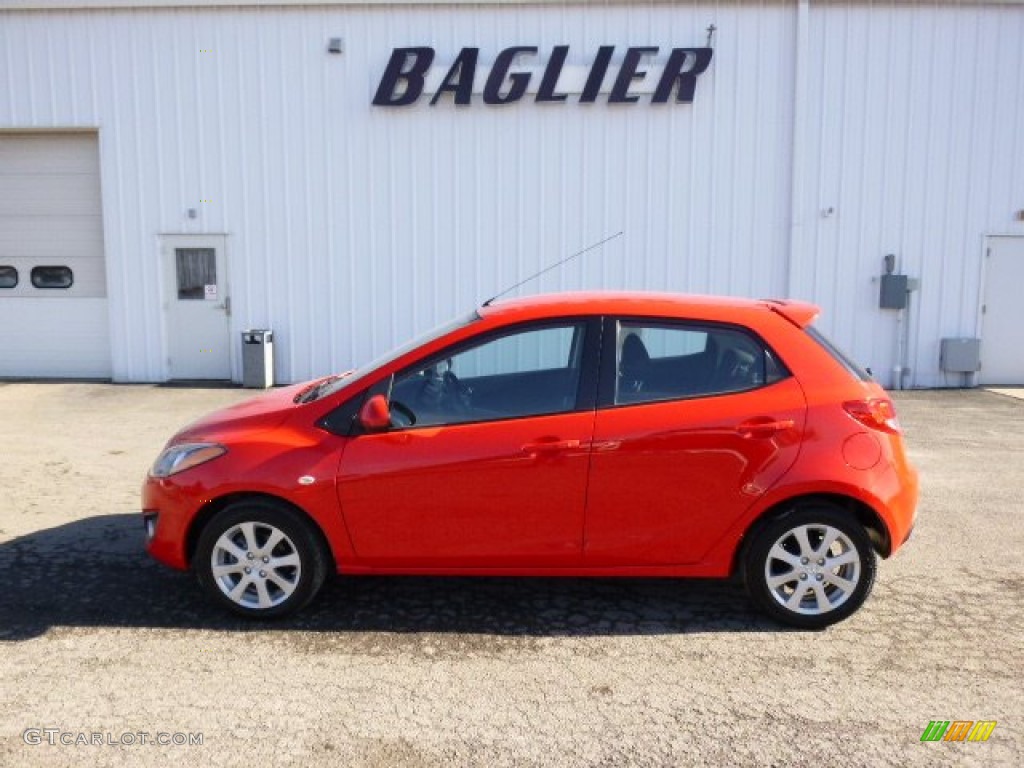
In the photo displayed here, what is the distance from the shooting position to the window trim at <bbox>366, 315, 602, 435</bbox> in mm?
3848

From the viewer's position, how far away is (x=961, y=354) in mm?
11664

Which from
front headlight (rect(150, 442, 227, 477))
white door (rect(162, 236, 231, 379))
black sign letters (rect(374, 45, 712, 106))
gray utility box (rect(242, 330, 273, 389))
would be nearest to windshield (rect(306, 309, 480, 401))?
front headlight (rect(150, 442, 227, 477))

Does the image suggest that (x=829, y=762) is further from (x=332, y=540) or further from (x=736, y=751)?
(x=332, y=540)

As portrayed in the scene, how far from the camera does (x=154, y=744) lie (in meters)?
2.98

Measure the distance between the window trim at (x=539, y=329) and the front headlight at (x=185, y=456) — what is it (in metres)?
0.70

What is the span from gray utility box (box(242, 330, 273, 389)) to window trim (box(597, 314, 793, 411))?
8.51m

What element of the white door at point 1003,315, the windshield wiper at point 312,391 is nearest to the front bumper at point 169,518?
the windshield wiper at point 312,391

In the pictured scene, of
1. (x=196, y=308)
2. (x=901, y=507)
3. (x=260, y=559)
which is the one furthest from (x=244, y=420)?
(x=196, y=308)

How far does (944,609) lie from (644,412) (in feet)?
6.15

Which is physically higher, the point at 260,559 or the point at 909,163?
the point at 909,163

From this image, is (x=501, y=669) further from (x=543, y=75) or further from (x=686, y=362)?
(x=543, y=75)

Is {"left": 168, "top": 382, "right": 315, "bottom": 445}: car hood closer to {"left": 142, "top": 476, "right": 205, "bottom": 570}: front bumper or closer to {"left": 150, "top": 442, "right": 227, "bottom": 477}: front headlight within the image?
{"left": 150, "top": 442, "right": 227, "bottom": 477}: front headlight

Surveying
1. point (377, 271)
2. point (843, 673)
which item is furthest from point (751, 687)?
point (377, 271)

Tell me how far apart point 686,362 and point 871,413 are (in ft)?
2.89
